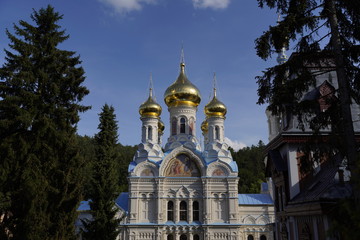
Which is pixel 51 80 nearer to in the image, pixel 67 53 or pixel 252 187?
pixel 67 53

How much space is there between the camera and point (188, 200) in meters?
29.1

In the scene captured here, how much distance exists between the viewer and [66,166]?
43.9 feet

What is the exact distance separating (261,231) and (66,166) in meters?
21.9

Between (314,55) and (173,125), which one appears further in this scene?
(173,125)

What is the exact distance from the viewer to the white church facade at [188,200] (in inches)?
1109

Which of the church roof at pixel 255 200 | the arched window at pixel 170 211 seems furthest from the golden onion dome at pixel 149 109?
the church roof at pixel 255 200

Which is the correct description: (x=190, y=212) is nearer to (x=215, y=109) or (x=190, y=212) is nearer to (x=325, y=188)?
(x=215, y=109)

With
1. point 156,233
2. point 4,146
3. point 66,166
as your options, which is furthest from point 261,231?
point 4,146

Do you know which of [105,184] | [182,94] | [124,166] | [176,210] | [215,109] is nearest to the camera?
[105,184]

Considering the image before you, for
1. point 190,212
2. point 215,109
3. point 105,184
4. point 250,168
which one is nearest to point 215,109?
point 215,109

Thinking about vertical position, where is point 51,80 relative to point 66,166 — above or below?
above

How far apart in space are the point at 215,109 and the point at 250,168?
2987 cm

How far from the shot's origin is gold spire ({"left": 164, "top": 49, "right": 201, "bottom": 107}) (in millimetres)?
34125

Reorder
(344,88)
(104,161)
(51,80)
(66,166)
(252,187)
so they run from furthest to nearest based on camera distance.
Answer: (252,187)
(104,161)
(51,80)
(66,166)
(344,88)
